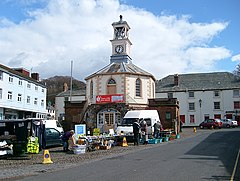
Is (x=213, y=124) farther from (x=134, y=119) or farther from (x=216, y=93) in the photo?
(x=134, y=119)

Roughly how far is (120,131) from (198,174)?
47.1 ft

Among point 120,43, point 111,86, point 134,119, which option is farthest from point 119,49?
point 134,119

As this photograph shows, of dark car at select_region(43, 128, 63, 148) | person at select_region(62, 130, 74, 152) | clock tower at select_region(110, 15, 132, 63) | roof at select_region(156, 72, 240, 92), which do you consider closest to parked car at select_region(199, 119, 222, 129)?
roof at select_region(156, 72, 240, 92)

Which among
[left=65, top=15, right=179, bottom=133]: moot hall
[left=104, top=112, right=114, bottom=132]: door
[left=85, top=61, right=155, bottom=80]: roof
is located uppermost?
[left=85, top=61, right=155, bottom=80]: roof

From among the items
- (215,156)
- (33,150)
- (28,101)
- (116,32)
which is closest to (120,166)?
(215,156)

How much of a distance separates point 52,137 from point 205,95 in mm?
41715

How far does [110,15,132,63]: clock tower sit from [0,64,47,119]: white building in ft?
49.2

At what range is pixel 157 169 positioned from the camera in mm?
10492

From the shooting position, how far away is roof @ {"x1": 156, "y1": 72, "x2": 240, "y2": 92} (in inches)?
2237

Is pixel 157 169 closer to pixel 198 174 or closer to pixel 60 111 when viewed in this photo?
pixel 198 174

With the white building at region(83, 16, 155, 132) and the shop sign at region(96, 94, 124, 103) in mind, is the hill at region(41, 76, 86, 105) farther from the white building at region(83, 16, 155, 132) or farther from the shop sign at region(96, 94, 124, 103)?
the shop sign at region(96, 94, 124, 103)

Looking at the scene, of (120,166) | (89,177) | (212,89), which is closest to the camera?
(89,177)

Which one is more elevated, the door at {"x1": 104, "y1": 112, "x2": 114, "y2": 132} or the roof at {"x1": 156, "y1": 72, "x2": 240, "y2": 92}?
the roof at {"x1": 156, "y1": 72, "x2": 240, "y2": 92}

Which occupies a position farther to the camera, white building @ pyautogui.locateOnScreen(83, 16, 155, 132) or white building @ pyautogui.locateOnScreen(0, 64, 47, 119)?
white building @ pyautogui.locateOnScreen(0, 64, 47, 119)
